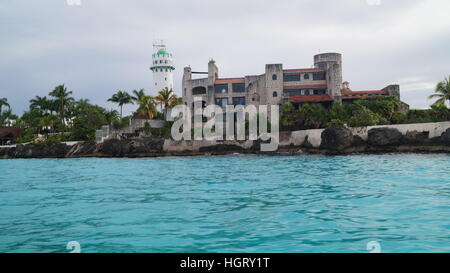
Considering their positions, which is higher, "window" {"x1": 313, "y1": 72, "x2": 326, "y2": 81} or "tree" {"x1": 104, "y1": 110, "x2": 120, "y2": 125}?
"window" {"x1": 313, "y1": 72, "x2": 326, "y2": 81}

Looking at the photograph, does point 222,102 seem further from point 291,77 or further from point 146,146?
point 146,146

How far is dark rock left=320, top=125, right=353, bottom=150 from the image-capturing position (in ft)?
112

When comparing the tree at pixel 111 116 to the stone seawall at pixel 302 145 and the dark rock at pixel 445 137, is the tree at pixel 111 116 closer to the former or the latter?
the stone seawall at pixel 302 145

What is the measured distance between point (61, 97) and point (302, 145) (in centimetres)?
4264

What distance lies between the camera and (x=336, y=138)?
34469 mm

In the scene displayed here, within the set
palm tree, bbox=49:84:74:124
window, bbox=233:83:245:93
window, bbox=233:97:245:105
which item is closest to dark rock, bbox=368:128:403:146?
window, bbox=233:97:245:105

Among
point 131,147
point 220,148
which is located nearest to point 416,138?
point 220,148

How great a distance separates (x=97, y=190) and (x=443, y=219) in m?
10.8

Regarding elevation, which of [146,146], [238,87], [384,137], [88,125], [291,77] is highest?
[291,77]

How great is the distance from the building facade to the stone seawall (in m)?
10.7

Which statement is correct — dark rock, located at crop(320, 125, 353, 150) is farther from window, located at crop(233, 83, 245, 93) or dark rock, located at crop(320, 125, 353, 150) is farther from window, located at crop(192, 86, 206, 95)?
window, located at crop(192, 86, 206, 95)

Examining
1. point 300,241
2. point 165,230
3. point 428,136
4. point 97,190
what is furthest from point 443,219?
point 428,136

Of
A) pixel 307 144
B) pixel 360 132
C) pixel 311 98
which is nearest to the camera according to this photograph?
pixel 360 132
